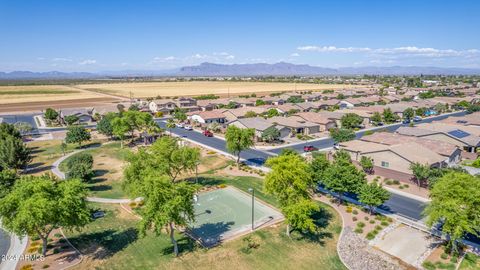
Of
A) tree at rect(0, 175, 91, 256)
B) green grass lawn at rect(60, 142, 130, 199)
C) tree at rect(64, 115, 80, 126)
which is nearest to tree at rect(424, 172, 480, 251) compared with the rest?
tree at rect(0, 175, 91, 256)

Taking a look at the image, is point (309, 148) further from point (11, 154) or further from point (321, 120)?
point (11, 154)

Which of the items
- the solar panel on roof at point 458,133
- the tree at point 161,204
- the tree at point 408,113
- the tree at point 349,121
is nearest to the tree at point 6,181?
the tree at point 161,204

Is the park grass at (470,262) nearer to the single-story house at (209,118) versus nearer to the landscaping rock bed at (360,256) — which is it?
the landscaping rock bed at (360,256)

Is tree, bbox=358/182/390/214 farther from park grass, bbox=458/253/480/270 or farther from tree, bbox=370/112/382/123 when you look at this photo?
tree, bbox=370/112/382/123

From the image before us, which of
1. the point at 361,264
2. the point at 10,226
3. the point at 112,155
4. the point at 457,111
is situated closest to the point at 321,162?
the point at 361,264

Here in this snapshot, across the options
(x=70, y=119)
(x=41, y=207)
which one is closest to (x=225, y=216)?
(x=41, y=207)
